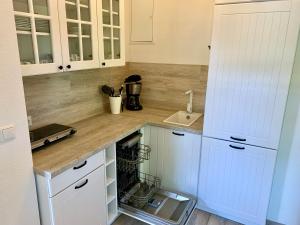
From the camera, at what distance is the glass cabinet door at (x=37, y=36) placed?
4.67ft

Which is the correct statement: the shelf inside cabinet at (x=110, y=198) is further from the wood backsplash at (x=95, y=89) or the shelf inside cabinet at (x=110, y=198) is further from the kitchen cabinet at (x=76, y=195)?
the wood backsplash at (x=95, y=89)

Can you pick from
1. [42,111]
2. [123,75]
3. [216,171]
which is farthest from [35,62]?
[216,171]

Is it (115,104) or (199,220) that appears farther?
(115,104)

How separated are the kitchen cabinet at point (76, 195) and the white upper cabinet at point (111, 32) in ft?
3.12

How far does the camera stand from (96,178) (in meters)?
1.76

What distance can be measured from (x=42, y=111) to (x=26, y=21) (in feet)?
2.48

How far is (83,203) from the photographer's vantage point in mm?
1678

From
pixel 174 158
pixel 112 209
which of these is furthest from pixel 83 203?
pixel 174 158

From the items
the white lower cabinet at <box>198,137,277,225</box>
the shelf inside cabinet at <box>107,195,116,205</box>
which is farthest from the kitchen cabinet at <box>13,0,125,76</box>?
the white lower cabinet at <box>198,137,277,225</box>

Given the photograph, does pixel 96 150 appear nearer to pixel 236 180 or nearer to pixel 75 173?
pixel 75 173

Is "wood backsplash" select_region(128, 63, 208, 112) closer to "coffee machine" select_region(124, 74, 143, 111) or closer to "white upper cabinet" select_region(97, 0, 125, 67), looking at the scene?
"coffee machine" select_region(124, 74, 143, 111)

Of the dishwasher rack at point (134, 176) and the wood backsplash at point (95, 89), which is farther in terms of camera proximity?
the dishwasher rack at point (134, 176)

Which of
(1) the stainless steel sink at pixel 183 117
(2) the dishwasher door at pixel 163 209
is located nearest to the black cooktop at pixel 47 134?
(2) the dishwasher door at pixel 163 209

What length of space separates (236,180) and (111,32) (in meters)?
1.81
